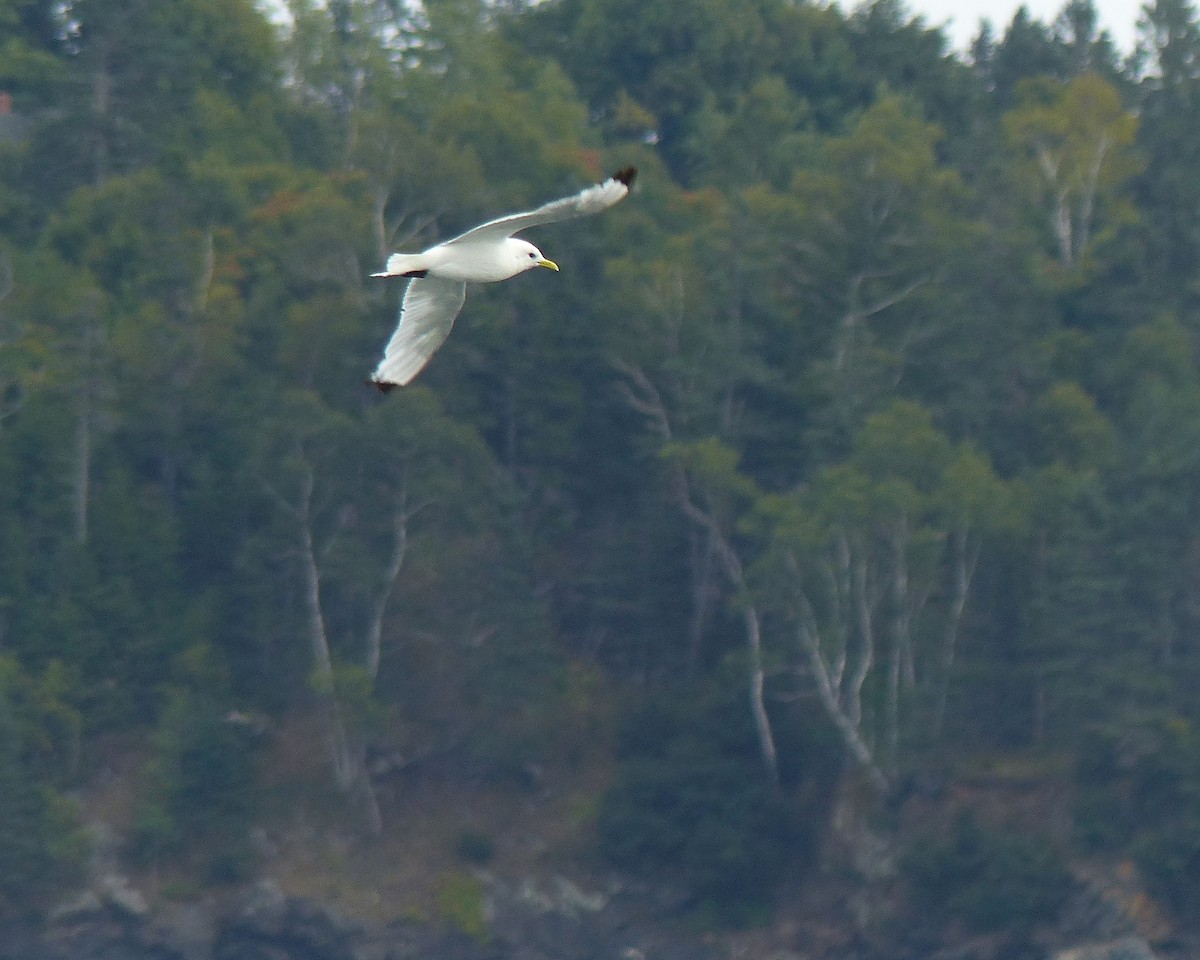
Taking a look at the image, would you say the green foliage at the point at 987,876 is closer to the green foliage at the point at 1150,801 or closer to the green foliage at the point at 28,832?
the green foliage at the point at 1150,801

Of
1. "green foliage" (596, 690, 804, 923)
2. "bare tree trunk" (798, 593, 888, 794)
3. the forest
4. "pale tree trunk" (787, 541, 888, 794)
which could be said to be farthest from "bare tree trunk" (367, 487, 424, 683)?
"bare tree trunk" (798, 593, 888, 794)

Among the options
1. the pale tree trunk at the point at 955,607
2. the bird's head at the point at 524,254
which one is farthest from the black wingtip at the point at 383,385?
the pale tree trunk at the point at 955,607

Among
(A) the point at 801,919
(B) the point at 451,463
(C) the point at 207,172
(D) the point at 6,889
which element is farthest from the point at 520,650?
(C) the point at 207,172

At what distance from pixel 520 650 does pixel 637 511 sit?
12.8 ft

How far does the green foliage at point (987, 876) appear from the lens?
33781 millimetres

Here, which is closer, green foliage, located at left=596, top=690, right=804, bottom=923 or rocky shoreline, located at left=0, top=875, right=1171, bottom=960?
rocky shoreline, located at left=0, top=875, right=1171, bottom=960

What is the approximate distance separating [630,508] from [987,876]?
8966mm

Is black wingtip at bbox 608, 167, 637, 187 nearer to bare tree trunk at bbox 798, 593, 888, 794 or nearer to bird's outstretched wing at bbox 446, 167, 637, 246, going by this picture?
bird's outstretched wing at bbox 446, 167, 637, 246

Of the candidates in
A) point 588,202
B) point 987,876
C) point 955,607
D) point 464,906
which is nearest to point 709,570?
point 955,607

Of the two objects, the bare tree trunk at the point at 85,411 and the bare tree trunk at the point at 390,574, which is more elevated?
the bare tree trunk at the point at 85,411

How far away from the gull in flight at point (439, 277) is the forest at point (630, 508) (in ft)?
66.6

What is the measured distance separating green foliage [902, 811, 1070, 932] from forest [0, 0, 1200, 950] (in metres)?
0.06

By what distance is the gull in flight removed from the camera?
49.0 ft

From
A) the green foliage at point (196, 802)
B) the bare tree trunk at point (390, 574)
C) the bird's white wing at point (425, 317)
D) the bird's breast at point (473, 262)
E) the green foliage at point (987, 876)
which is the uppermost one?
the bird's breast at point (473, 262)
